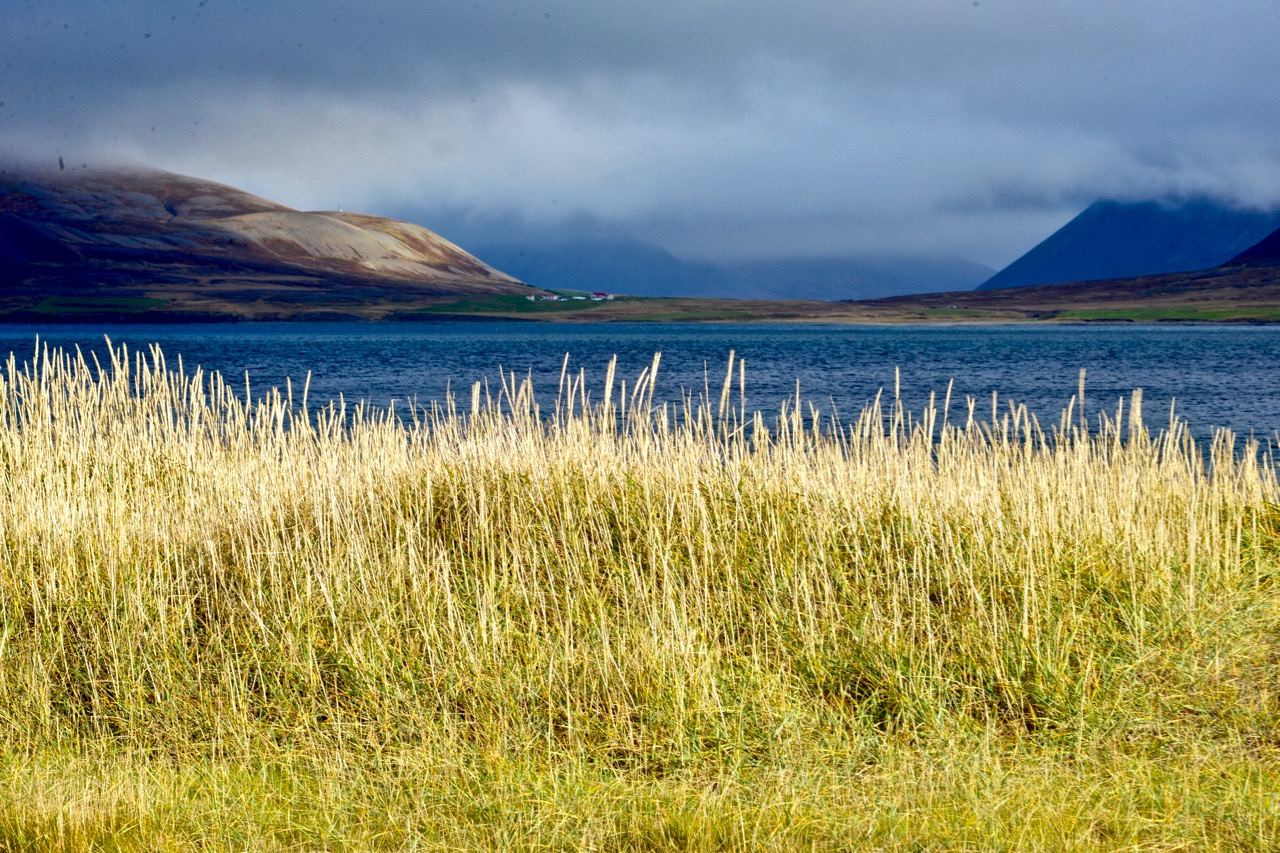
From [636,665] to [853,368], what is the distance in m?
48.1

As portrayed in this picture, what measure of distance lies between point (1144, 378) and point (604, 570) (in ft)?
142

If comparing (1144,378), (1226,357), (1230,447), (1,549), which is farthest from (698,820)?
(1226,357)

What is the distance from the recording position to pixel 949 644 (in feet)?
18.9

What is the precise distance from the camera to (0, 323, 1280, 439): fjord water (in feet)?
109

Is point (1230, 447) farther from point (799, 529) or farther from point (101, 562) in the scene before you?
point (101, 562)

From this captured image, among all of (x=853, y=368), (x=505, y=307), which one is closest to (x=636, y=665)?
(x=853, y=368)

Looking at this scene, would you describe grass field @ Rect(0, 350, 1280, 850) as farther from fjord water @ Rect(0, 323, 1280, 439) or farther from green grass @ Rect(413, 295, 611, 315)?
green grass @ Rect(413, 295, 611, 315)

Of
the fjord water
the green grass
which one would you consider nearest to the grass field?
the fjord water

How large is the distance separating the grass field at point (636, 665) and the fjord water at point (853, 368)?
22.6 ft

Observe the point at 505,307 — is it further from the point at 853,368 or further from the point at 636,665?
the point at 636,665

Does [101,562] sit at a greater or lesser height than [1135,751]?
greater

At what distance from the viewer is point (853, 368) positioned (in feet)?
171

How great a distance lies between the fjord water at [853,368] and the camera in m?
33.3

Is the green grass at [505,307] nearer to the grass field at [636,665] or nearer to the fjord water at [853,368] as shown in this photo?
the fjord water at [853,368]
